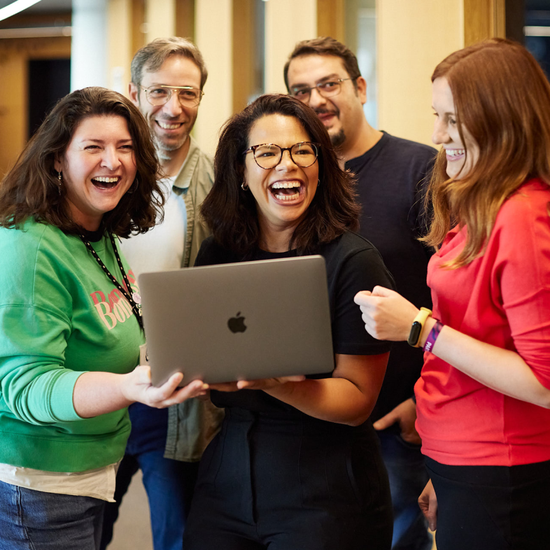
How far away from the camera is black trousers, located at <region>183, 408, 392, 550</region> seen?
131 cm

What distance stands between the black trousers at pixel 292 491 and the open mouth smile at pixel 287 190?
56 cm

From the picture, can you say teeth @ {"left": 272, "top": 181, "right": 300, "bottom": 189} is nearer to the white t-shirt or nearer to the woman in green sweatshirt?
the woman in green sweatshirt

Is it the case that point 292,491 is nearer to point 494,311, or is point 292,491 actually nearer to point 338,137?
point 494,311

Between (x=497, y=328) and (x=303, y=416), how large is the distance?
1.61 feet

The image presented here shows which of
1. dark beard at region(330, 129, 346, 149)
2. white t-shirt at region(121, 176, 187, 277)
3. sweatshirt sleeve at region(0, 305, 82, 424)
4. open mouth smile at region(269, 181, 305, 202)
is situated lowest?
sweatshirt sleeve at region(0, 305, 82, 424)

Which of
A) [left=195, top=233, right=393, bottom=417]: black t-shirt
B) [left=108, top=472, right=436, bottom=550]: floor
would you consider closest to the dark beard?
[left=195, top=233, right=393, bottom=417]: black t-shirt

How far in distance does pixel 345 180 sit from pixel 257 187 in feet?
0.80

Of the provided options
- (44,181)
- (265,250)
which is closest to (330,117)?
(265,250)

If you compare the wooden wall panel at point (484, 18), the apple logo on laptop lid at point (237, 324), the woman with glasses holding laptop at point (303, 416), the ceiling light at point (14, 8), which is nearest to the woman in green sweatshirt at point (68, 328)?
the apple logo on laptop lid at point (237, 324)

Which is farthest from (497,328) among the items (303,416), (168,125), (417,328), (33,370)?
(168,125)

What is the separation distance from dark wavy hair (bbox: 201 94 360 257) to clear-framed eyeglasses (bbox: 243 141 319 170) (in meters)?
0.03

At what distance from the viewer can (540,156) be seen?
1.10m

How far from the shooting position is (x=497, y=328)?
112 cm

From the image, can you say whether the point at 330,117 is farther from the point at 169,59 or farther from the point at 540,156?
the point at 540,156
